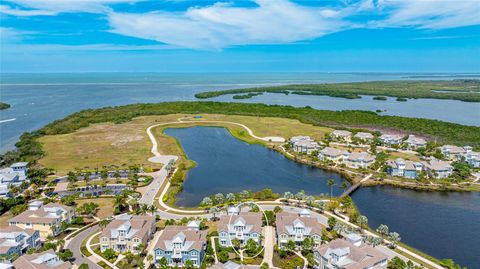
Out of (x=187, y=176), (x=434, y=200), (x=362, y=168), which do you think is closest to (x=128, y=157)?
(x=187, y=176)

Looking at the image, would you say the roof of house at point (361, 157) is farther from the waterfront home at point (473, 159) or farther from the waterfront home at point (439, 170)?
the waterfront home at point (473, 159)

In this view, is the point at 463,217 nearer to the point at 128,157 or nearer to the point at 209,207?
the point at 209,207

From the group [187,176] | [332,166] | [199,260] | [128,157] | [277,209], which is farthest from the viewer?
[128,157]

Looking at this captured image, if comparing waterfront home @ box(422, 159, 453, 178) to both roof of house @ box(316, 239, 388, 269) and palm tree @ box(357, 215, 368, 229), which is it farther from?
roof of house @ box(316, 239, 388, 269)

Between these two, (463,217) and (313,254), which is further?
(463,217)

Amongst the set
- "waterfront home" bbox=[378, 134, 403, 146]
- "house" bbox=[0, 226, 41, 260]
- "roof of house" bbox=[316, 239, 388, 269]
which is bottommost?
"house" bbox=[0, 226, 41, 260]

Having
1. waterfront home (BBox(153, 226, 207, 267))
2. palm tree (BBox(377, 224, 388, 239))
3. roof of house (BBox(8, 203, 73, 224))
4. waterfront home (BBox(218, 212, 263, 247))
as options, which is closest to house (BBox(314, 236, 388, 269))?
palm tree (BBox(377, 224, 388, 239))
